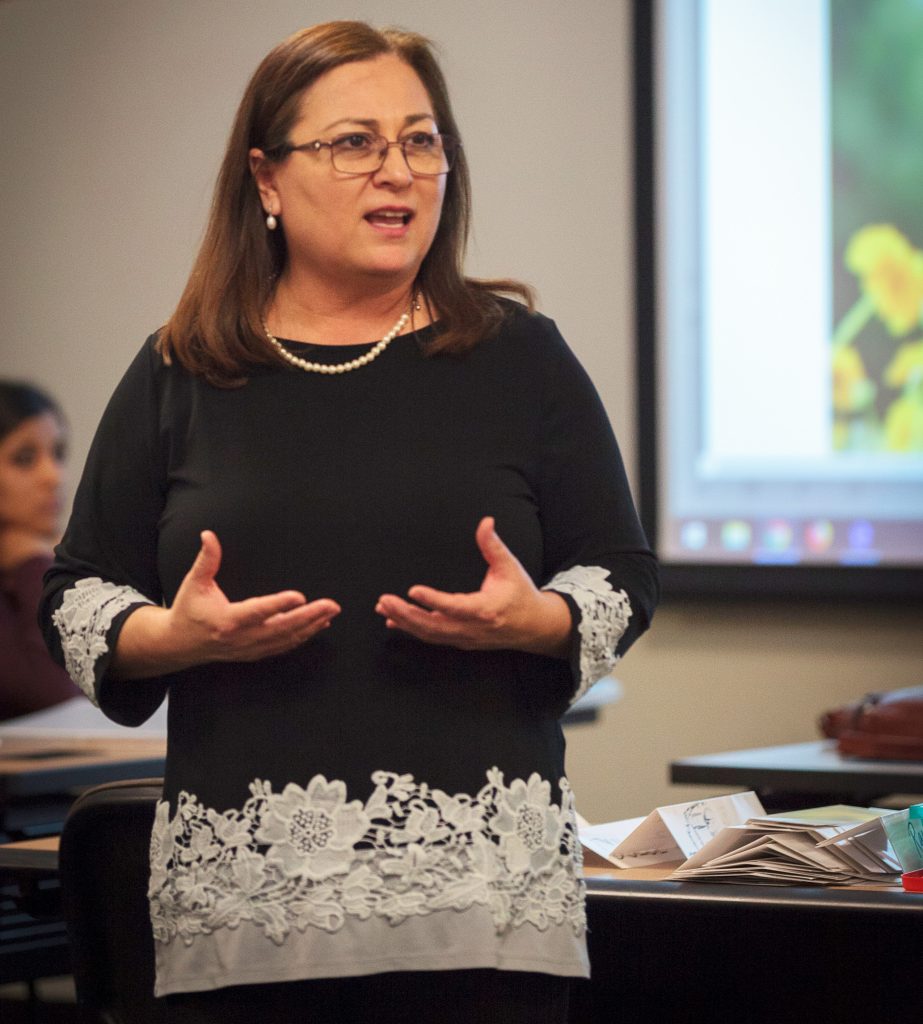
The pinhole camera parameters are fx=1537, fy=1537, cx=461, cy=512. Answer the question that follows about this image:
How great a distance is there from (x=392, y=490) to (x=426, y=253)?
259 millimetres

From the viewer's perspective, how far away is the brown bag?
270 centimetres

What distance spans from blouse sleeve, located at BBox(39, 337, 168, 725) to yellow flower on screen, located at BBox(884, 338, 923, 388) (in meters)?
2.49

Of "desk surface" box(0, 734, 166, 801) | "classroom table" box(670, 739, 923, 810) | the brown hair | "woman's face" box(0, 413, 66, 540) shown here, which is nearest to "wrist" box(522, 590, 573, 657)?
the brown hair

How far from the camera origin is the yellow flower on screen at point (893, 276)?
3520 millimetres

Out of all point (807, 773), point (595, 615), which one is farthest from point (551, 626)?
point (807, 773)

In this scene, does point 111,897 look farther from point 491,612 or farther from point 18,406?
point 18,406

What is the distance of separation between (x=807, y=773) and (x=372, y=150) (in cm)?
163

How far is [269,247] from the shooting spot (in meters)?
1.47

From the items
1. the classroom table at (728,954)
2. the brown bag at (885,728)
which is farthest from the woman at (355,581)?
the brown bag at (885,728)

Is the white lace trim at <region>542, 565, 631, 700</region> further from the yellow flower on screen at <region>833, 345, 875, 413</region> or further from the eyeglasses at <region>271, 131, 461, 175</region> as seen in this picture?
the yellow flower on screen at <region>833, 345, 875, 413</region>

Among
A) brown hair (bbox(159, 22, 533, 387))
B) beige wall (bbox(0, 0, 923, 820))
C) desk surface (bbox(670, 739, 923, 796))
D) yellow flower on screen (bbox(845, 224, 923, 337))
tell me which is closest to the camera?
brown hair (bbox(159, 22, 533, 387))

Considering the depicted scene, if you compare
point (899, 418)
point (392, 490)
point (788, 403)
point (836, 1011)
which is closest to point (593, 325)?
point (788, 403)

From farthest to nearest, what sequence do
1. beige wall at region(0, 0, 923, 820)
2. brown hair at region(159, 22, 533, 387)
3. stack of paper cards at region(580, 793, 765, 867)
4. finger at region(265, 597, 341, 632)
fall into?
beige wall at region(0, 0, 923, 820) → stack of paper cards at region(580, 793, 765, 867) → brown hair at region(159, 22, 533, 387) → finger at region(265, 597, 341, 632)

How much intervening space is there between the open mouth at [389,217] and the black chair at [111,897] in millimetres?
596
